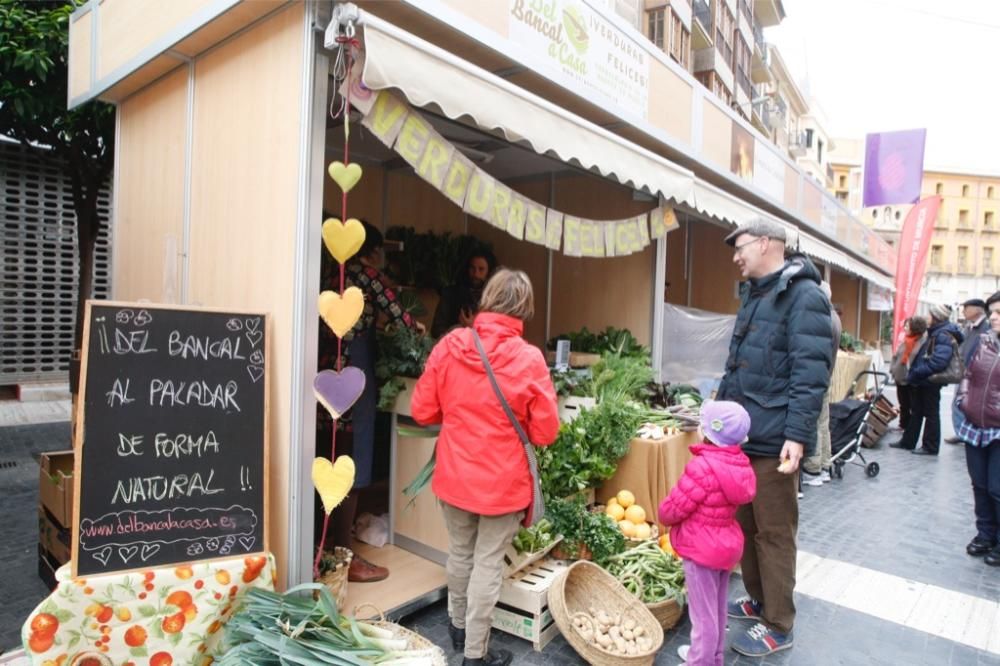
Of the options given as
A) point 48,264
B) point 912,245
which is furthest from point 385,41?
point 912,245

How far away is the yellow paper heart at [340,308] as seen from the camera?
2820mm

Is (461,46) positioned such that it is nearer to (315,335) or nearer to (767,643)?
(315,335)

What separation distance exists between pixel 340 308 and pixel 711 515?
201 cm

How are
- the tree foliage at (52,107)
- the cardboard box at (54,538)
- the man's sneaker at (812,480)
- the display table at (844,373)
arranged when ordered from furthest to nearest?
the display table at (844,373) < the man's sneaker at (812,480) < the tree foliage at (52,107) < the cardboard box at (54,538)

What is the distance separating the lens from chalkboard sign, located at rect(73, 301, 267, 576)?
2551 mm

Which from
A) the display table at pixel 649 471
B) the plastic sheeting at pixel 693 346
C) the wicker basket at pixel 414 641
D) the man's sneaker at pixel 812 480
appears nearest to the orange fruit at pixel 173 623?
the wicker basket at pixel 414 641

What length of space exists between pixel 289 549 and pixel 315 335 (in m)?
1.04

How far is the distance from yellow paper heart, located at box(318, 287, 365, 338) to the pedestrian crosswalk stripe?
346 cm

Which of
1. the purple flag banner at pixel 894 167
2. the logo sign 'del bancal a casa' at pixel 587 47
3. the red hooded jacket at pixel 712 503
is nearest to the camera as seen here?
the red hooded jacket at pixel 712 503

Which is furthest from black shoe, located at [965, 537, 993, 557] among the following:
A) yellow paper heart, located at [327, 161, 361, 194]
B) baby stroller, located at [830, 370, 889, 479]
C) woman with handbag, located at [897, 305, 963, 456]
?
yellow paper heart, located at [327, 161, 361, 194]

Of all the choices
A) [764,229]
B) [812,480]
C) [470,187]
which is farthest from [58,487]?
[812,480]

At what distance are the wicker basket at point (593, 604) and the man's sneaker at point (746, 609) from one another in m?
0.72

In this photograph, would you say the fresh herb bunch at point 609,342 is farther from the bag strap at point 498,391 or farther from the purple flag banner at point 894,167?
the purple flag banner at point 894,167

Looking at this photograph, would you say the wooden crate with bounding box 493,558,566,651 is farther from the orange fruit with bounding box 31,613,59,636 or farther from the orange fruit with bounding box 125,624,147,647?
the orange fruit with bounding box 31,613,59,636
